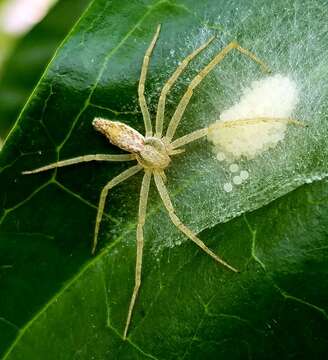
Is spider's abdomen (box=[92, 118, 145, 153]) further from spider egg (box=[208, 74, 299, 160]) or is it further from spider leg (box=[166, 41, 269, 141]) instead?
spider egg (box=[208, 74, 299, 160])

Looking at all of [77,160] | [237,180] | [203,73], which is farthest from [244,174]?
[77,160]

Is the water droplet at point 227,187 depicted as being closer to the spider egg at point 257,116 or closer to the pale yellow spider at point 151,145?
the spider egg at point 257,116

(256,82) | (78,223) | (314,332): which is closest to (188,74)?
(256,82)

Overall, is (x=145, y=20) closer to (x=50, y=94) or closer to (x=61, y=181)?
(x=50, y=94)

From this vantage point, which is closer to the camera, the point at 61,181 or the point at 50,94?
the point at 50,94

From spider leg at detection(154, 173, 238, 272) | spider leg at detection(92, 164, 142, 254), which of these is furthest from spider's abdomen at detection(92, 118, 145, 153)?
spider leg at detection(154, 173, 238, 272)

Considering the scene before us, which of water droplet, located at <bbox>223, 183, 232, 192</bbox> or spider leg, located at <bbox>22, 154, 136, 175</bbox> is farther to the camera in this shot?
spider leg, located at <bbox>22, 154, 136, 175</bbox>
